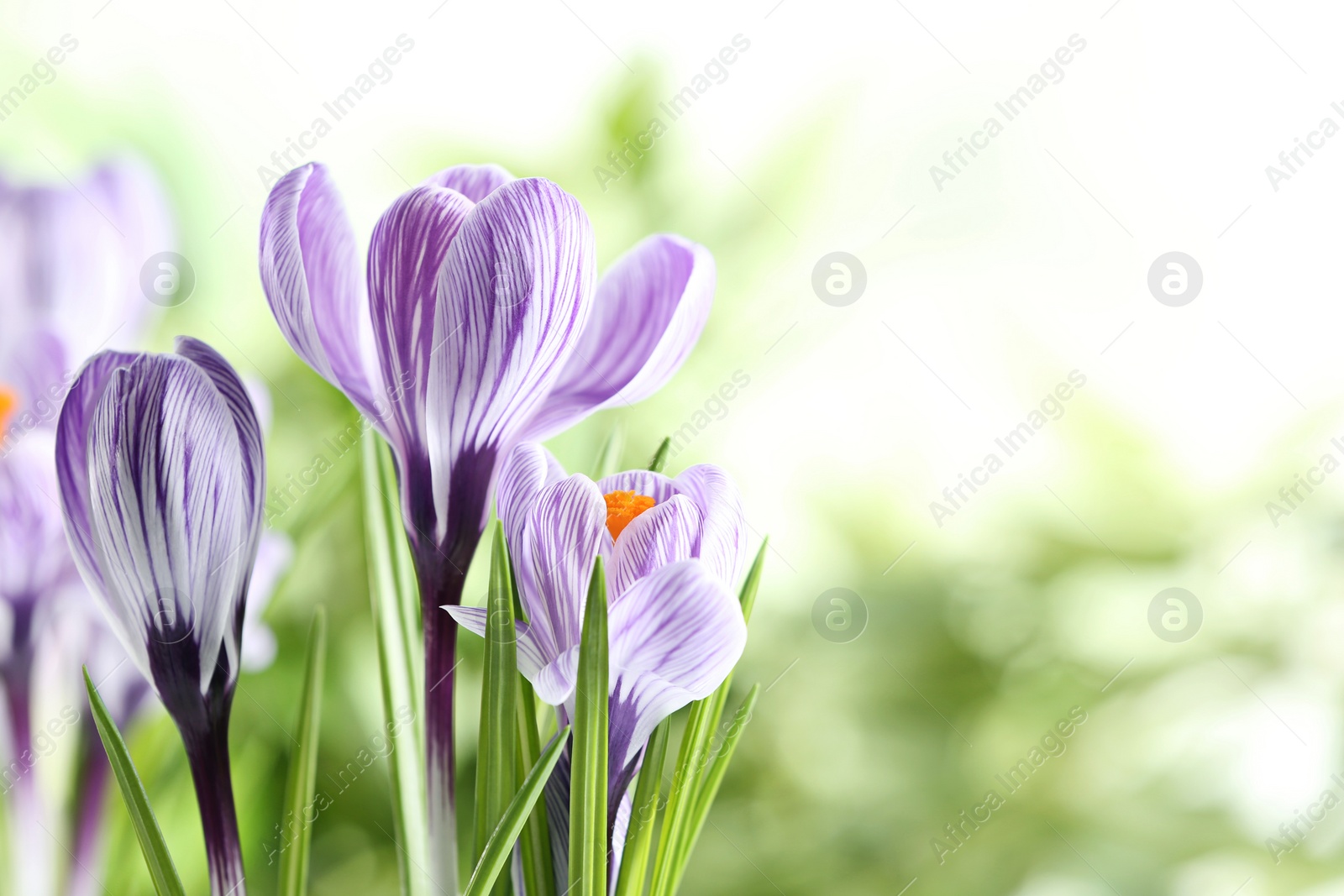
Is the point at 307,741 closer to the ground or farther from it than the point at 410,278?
closer to the ground

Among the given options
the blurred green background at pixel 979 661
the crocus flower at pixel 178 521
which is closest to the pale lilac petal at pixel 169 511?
the crocus flower at pixel 178 521

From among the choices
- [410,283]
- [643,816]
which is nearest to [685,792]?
[643,816]

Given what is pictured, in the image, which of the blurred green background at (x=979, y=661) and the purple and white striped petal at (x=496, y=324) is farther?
the blurred green background at (x=979, y=661)

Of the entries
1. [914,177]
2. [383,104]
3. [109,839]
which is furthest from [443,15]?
[109,839]

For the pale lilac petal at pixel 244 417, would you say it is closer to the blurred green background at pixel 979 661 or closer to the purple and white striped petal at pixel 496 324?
the purple and white striped petal at pixel 496 324

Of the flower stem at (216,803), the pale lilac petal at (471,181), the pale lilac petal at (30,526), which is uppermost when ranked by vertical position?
the pale lilac petal at (471,181)

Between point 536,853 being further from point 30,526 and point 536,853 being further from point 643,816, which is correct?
point 30,526
